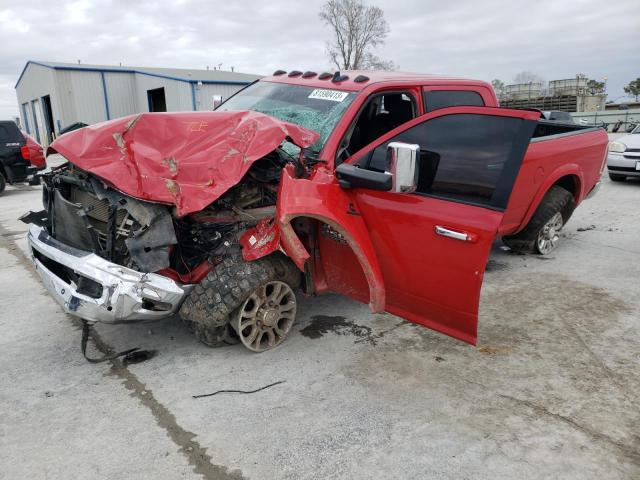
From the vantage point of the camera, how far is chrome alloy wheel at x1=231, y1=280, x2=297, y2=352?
3.37 metres

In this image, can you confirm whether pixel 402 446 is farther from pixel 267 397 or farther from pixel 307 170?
pixel 307 170

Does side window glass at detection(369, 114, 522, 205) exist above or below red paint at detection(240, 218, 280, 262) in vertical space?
above

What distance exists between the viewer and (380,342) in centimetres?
374

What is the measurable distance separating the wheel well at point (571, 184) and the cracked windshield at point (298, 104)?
3.24 m

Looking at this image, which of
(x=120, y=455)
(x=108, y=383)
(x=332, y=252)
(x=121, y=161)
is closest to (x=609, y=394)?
(x=332, y=252)

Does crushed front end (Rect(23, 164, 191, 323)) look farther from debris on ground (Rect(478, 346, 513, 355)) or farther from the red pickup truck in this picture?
debris on ground (Rect(478, 346, 513, 355))

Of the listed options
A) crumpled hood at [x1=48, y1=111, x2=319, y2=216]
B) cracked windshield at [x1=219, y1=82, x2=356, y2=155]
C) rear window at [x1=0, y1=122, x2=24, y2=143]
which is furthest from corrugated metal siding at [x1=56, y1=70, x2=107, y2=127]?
crumpled hood at [x1=48, y1=111, x2=319, y2=216]

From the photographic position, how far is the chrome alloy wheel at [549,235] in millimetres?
5781

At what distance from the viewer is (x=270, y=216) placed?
133 inches

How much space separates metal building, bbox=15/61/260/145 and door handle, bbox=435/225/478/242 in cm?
2368

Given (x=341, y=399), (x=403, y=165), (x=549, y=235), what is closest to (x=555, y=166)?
(x=549, y=235)

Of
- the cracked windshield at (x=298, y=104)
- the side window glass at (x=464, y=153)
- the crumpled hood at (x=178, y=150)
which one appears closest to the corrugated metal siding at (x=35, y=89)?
the cracked windshield at (x=298, y=104)

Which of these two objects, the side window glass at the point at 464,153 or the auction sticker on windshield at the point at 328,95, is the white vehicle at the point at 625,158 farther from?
the side window glass at the point at 464,153

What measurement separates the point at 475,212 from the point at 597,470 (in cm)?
145
